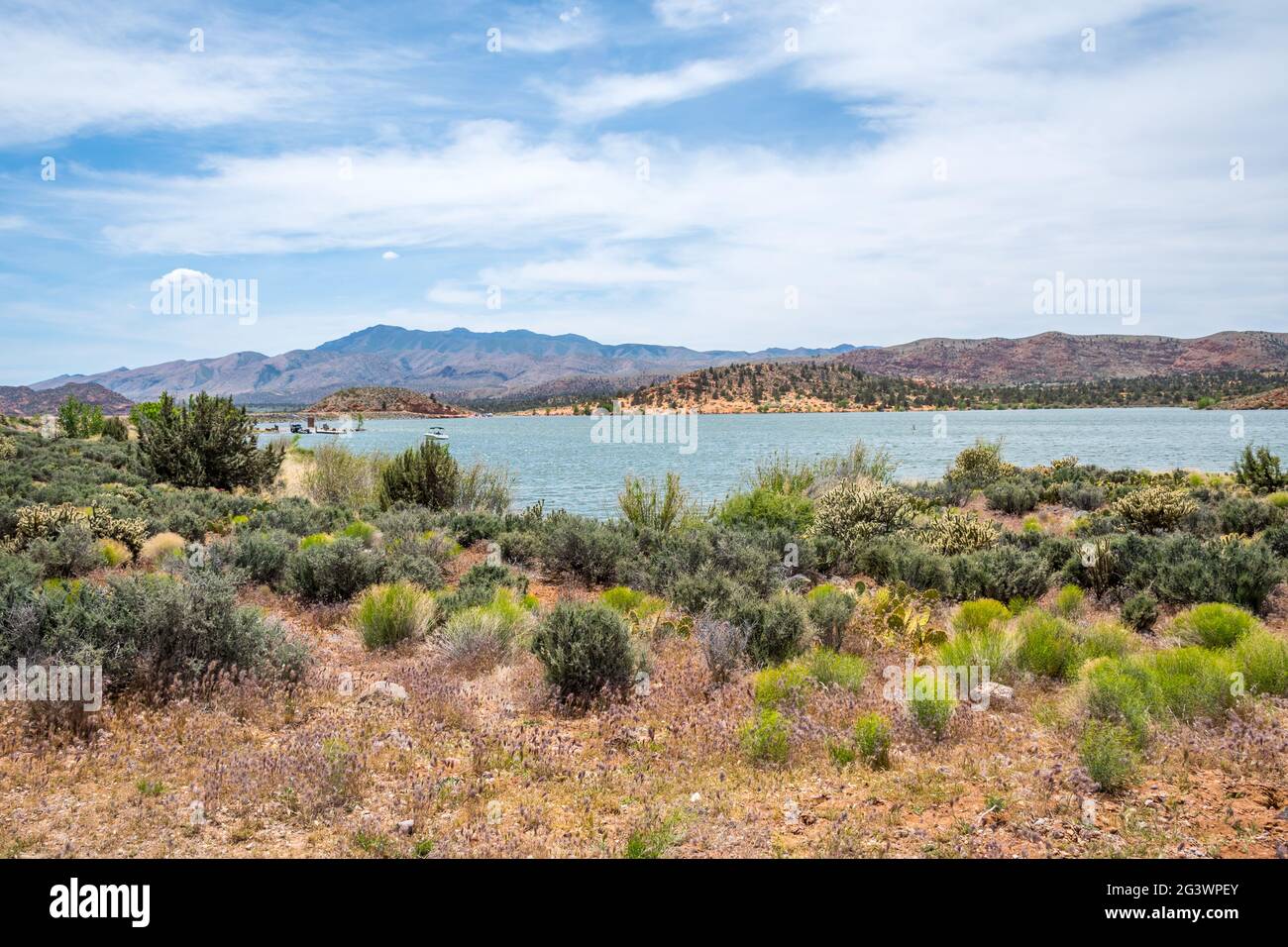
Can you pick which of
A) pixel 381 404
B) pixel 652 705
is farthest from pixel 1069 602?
pixel 381 404

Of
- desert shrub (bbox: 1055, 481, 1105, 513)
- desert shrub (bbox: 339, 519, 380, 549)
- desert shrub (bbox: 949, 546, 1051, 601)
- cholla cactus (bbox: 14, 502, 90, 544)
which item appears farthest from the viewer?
desert shrub (bbox: 1055, 481, 1105, 513)

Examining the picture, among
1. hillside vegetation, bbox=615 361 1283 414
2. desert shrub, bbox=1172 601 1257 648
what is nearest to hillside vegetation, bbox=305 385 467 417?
hillside vegetation, bbox=615 361 1283 414

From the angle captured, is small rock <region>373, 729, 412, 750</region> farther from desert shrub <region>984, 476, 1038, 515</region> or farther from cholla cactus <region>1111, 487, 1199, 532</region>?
desert shrub <region>984, 476, 1038, 515</region>

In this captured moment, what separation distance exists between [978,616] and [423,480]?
14011 millimetres

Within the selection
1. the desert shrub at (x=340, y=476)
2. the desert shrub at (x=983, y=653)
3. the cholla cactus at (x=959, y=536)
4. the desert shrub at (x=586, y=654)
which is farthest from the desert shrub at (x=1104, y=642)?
the desert shrub at (x=340, y=476)

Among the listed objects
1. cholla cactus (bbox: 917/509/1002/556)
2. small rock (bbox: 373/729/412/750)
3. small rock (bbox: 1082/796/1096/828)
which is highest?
cholla cactus (bbox: 917/509/1002/556)

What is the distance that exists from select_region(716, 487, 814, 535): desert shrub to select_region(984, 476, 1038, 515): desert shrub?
20.4ft

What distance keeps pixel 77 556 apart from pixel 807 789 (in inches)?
368

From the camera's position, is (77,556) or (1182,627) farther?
(77,556)

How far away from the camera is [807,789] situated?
14.5 feet
